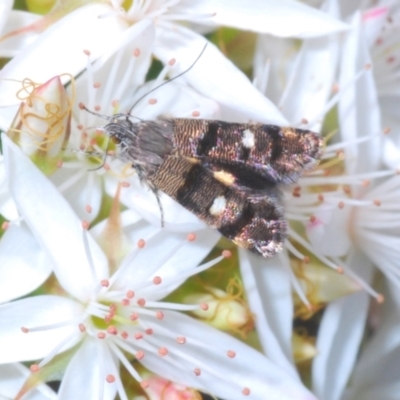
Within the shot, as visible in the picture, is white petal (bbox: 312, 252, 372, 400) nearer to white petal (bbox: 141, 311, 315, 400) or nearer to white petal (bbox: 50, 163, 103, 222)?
white petal (bbox: 141, 311, 315, 400)

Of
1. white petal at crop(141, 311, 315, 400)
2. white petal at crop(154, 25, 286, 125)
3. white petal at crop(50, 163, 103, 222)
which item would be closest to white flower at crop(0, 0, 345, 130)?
white petal at crop(154, 25, 286, 125)

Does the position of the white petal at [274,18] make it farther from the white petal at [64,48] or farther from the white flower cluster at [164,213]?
the white petal at [64,48]

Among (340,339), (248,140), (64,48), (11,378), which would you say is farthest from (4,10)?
(340,339)

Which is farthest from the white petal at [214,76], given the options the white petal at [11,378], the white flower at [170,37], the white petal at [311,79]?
the white petal at [11,378]

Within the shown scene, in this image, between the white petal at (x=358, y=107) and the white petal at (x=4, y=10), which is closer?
the white petal at (x=4, y=10)

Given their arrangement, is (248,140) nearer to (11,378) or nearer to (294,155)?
(294,155)
